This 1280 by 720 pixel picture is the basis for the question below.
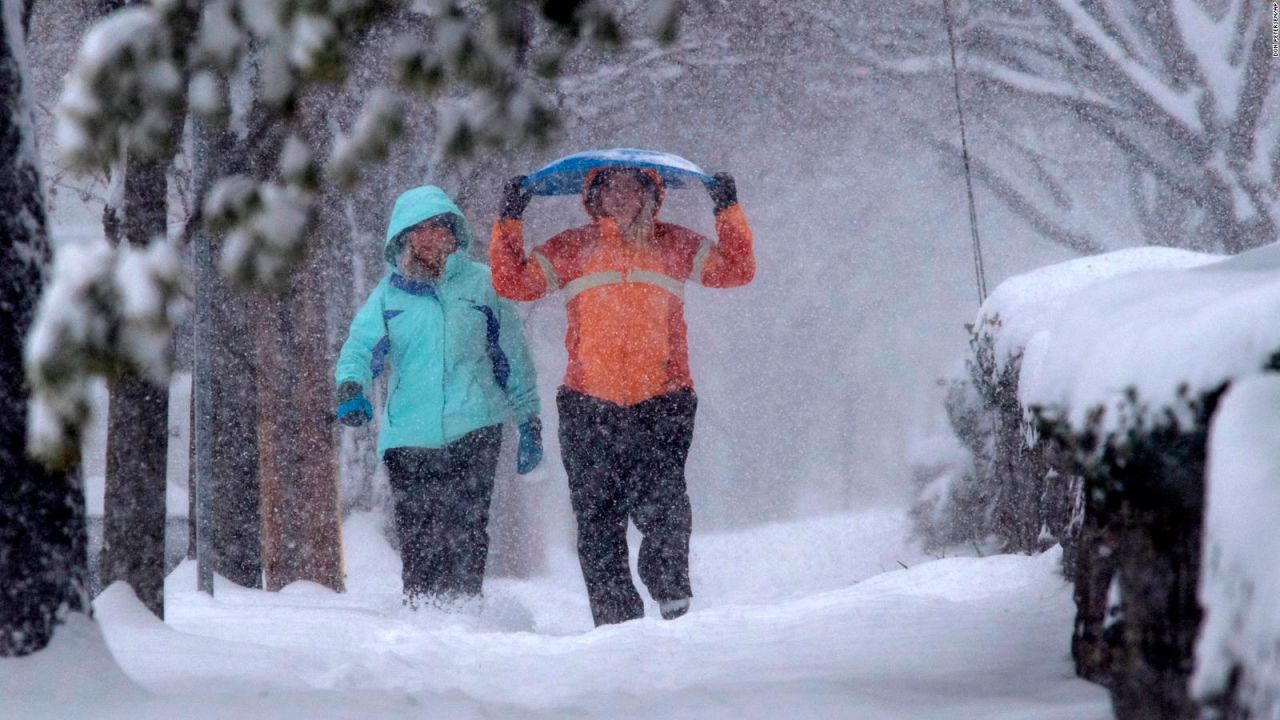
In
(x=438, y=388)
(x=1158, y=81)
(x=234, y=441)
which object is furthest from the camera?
(x=1158, y=81)

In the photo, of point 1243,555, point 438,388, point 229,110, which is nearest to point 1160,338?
point 1243,555

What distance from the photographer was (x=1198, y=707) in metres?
1.64

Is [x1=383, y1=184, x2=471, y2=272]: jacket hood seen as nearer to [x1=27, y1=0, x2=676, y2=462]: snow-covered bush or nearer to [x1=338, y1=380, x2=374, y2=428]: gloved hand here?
[x1=338, y1=380, x2=374, y2=428]: gloved hand

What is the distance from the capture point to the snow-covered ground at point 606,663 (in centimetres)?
266

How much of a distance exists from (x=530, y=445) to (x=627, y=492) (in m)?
0.81

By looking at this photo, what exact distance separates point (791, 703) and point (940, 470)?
7.18 meters

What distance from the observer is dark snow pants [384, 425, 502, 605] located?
554 centimetres

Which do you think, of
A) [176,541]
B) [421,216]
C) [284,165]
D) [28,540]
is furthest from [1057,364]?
[176,541]

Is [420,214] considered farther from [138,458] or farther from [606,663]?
[606,663]

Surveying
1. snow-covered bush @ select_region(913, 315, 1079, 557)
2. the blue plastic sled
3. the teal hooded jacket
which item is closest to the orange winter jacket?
the blue plastic sled

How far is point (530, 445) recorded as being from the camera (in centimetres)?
579

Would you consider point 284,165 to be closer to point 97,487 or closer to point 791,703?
point 791,703

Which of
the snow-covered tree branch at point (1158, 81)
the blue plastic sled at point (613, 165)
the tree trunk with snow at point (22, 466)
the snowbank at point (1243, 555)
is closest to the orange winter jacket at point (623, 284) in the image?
the blue plastic sled at point (613, 165)

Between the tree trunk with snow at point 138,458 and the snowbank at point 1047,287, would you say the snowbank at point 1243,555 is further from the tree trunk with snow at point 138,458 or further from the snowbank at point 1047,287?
the snowbank at point 1047,287
